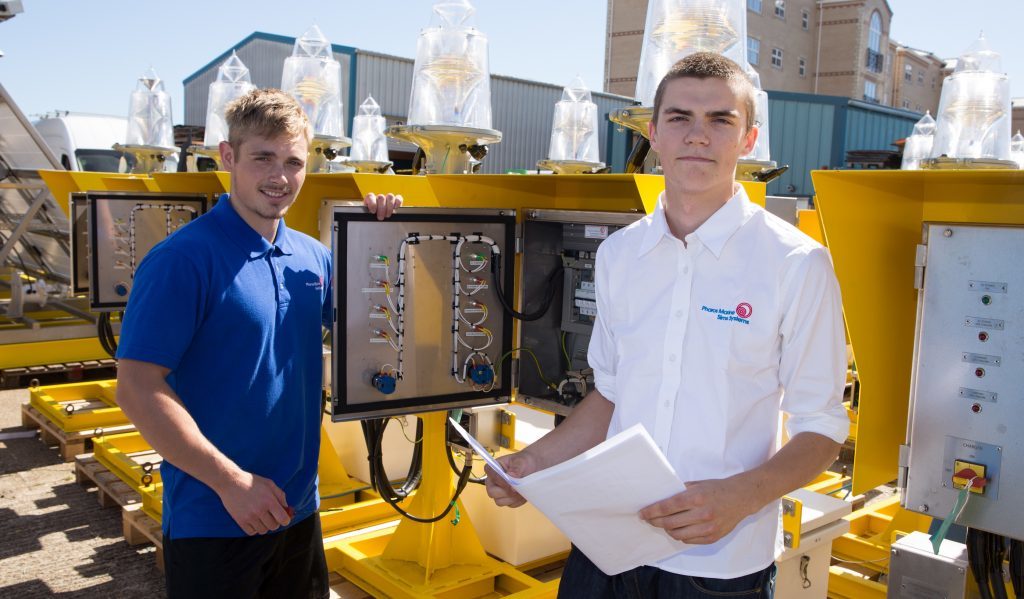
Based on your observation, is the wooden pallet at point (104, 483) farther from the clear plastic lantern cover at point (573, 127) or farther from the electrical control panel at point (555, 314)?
the clear plastic lantern cover at point (573, 127)

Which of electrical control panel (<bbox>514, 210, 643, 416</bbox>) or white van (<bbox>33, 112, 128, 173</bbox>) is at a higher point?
white van (<bbox>33, 112, 128, 173</bbox>)

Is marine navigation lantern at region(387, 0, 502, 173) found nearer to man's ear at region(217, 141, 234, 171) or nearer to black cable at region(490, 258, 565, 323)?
black cable at region(490, 258, 565, 323)

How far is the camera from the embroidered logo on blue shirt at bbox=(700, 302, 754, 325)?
165cm

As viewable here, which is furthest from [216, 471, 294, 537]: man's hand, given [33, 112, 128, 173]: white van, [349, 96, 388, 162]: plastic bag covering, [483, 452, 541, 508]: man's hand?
[33, 112, 128, 173]: white van

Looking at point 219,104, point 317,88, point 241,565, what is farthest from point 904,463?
point 219,104

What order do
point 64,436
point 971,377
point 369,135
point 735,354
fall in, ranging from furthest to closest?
point 369,135 < point 64,436 < point 971,377 < point 735,354

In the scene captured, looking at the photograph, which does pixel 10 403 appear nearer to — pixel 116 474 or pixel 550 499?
pixel 116 474

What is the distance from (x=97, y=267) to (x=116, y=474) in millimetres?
1381

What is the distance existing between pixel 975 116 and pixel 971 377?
8.83 feet

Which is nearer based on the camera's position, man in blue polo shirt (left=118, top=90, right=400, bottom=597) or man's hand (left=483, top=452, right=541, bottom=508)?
man's hand (left=483, top=452, right=541, bottom=508)

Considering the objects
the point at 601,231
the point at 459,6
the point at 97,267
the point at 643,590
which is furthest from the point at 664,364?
the point at 97,267

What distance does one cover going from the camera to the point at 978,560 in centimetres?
244

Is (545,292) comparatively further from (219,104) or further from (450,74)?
(219,104)

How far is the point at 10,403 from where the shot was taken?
7328mm
